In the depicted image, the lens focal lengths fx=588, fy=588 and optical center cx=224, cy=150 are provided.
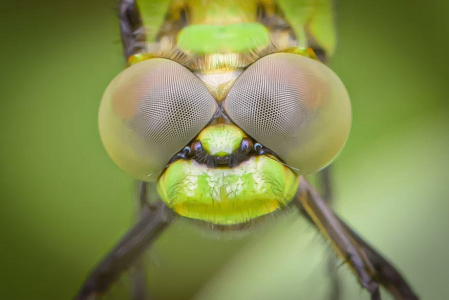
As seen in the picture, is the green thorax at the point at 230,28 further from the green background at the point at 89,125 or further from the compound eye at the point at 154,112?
the green background at the point at 89,125

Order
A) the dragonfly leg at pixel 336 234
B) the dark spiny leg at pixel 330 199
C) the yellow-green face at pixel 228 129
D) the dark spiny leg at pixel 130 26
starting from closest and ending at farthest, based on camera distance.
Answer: the yellow-green face at pixel 228 129 → the dark spiny leg at pixel 130 26 → the dragonfly leg at pixel 336 234 → the dark spiny leg at pixel 330 199

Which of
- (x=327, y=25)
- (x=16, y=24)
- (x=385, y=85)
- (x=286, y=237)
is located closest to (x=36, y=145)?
(x=16, y=24)

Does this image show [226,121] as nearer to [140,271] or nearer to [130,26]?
[130,26]

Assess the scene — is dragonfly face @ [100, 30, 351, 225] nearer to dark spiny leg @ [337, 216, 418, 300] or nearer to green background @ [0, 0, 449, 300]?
dark spiny leg @ [337, 216, 418, 300]

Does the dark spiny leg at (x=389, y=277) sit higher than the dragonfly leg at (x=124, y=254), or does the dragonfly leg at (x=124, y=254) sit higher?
the dragonfly leg at (x=124, y=254)

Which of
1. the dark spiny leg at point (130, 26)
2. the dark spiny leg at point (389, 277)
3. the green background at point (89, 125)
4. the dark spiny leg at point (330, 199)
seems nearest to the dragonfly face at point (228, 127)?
the dark spiny leg at point (130, 26)

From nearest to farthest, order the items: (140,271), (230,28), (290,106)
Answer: (290,106) → (230,28) → (140,271)

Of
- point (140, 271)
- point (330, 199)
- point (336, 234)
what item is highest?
point (336, 234)

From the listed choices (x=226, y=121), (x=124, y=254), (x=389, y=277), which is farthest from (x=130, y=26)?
(x=389, y=277)
